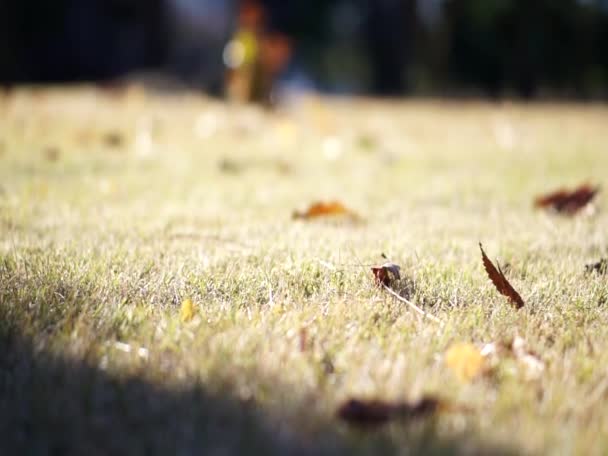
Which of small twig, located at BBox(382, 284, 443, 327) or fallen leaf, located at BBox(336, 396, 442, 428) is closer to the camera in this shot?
fallen leaf, located at BBox(336, 396, 442, 428)

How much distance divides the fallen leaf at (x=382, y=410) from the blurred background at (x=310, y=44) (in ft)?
18.4

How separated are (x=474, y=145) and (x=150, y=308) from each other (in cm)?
428

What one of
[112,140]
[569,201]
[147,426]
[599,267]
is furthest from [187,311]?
[112,140]

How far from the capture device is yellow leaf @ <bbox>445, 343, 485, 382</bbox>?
120 cm

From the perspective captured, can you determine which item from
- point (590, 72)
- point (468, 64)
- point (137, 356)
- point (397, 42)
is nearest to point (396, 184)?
point (137, 356)

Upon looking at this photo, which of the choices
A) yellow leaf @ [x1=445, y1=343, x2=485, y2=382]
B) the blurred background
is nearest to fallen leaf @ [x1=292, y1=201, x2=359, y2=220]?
yellow leaf @ [x1=445, y1=343, x2=485, y2=382]

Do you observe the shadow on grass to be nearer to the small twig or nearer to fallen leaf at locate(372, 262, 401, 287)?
the small twig

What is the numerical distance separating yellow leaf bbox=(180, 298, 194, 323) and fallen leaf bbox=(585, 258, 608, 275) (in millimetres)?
1121

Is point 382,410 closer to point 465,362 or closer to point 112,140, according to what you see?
point 465,362

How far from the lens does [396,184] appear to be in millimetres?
3623

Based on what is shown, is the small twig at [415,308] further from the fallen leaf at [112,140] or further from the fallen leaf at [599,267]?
the fallen leaf at [112,140]

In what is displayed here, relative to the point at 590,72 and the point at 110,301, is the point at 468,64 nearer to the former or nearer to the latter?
the point at 590,72

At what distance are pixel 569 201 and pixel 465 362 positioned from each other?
1.86 meters

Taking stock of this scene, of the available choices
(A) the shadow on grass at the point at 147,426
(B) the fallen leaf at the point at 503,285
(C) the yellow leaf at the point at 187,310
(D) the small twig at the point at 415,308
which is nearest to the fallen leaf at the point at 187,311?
(C) the yellow leaf at the point at 187,310
